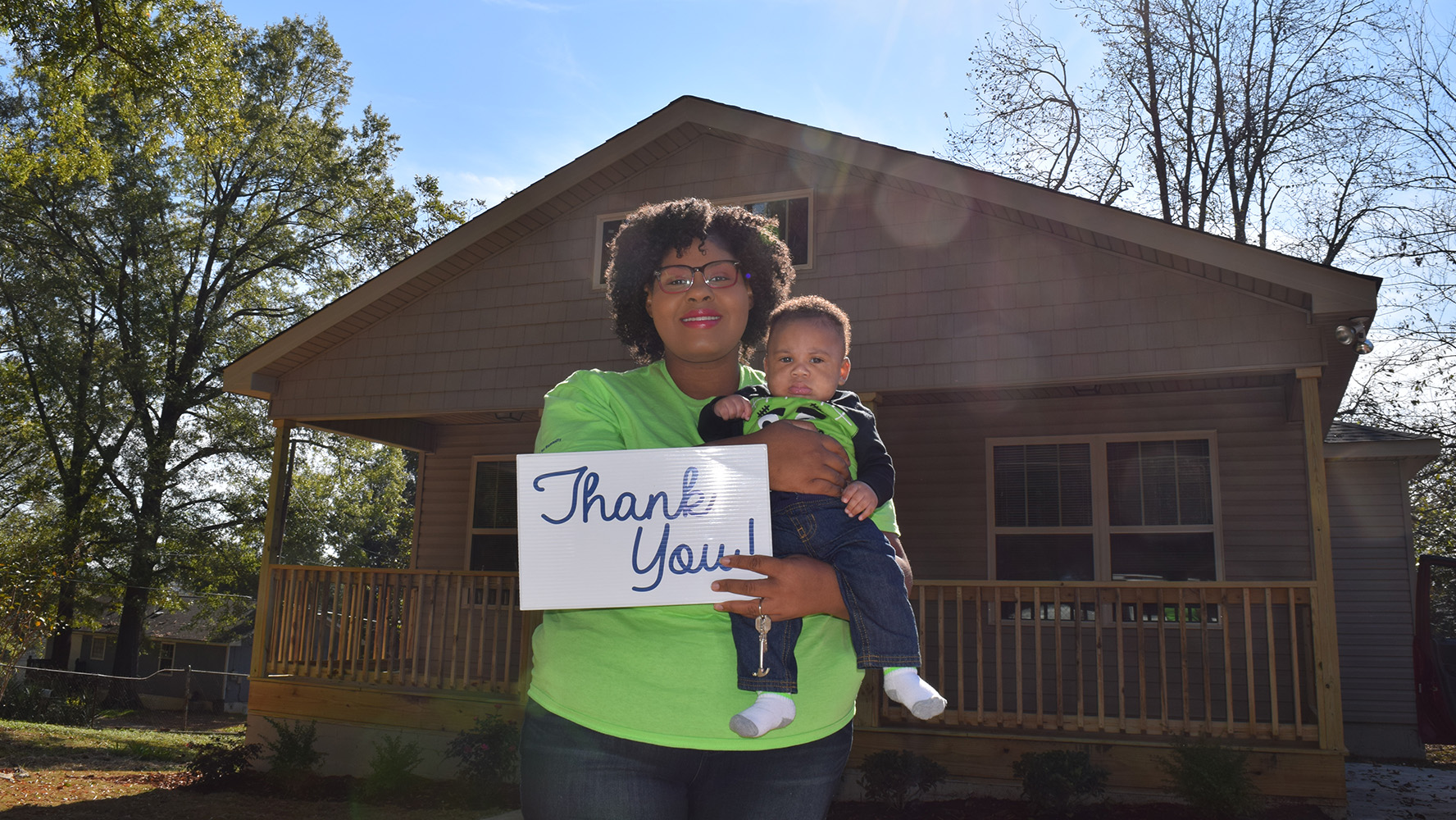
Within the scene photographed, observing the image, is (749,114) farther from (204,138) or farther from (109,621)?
(109,621)

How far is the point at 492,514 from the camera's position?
11.4 meters

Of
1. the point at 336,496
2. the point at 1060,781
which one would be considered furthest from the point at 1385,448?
the point at 336,496

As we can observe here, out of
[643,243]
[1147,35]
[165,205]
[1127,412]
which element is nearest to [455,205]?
[165,205]

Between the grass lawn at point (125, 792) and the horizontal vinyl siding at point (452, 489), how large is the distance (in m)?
3.23

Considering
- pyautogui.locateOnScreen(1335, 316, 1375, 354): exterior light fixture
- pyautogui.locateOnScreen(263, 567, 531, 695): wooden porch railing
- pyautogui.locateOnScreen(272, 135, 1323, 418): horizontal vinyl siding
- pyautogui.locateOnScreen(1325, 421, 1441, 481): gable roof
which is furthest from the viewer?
pyautogui.locateOnScreen(1325, 421, 1441, 481): gable roof

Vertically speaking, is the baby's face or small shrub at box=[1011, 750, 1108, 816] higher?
the baby's face

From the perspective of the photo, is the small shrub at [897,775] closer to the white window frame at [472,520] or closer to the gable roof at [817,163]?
the gable roof at [817,163]

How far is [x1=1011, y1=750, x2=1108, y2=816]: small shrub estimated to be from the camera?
6512mm

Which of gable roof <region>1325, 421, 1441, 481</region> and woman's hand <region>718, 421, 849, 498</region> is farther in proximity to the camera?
gable roof <region>1325, 421, 1441, 481</region>

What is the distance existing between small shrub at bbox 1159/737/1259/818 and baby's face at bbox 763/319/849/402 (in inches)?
208

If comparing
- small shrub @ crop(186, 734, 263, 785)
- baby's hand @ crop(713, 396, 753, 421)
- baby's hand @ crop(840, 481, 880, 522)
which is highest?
baby's hand @ crop(713, 396, 753, 421)

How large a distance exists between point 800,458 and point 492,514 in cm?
1005

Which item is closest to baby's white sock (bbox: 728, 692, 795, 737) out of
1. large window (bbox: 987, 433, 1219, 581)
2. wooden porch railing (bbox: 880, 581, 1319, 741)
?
wooden porch railing (bbox: 880, 581, 1319, 741)

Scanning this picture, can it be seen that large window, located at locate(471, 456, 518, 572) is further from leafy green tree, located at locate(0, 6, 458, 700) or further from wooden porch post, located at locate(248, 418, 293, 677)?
leafy green tree, located at locate(0, 6, 458, 700)
